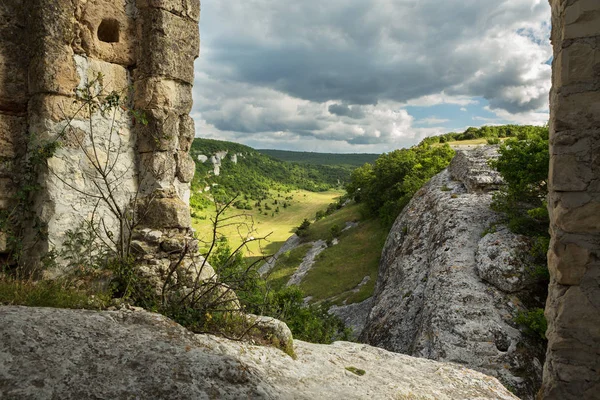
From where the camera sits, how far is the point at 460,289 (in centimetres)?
1125

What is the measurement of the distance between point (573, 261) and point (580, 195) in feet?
1.92

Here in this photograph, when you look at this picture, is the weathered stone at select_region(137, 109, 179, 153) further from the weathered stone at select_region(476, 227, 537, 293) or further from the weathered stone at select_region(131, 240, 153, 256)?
the weathered stone at select_region(476, 227, 537, 293)

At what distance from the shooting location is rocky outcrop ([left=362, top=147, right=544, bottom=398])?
954 cm

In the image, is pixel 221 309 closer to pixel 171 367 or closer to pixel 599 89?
pixel 171 367

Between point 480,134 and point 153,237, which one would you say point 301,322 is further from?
point 480,134

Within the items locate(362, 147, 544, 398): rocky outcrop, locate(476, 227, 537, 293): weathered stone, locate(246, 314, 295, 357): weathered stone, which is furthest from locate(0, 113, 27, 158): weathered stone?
locate(476, 227, 537, 293): weathered stone

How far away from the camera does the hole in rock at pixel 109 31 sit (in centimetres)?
635

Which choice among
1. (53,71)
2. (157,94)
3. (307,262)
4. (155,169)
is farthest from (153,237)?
(307,262)

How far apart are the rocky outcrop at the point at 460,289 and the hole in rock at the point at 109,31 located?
30.2 feet

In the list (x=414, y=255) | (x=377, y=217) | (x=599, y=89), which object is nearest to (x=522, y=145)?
(x=414, y=255)

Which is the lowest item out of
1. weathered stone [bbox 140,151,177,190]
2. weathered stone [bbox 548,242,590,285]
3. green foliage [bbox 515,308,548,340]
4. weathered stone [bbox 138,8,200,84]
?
green foliage [bbox 515,308,548,340]

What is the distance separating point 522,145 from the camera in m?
14.8

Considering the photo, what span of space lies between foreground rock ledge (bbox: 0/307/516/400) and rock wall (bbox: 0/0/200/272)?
80.7 inches

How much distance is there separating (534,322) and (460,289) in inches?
77.1
